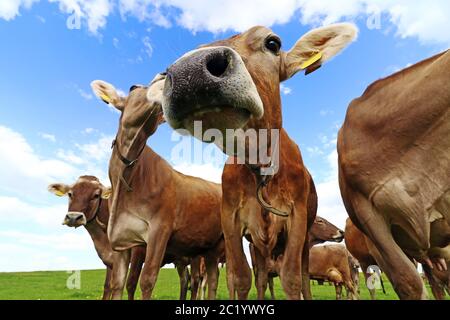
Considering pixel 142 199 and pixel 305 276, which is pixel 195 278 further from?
pixel 305 276

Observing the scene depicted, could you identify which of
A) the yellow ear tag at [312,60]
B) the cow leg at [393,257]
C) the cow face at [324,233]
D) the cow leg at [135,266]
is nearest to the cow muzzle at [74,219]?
the cow leg at [135,266]

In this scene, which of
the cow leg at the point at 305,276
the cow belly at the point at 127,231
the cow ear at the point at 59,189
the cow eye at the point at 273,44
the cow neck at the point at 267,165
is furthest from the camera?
the cow ear at the point at 59,189

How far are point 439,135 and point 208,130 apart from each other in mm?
1729

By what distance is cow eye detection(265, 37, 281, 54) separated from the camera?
12.3ft

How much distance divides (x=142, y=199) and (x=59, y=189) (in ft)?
16.1

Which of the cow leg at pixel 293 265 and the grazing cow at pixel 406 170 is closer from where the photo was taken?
the grazing cow at pixel 406 170

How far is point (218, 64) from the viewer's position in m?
2.77

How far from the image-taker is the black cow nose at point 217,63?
2729 millimetres

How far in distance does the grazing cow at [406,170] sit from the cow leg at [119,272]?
4.04m

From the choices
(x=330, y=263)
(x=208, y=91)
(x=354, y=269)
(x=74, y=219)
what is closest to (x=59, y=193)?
(x=74, y=219)

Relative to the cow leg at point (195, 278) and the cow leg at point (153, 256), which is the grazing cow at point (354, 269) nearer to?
the cow leg at point (195, 278)
